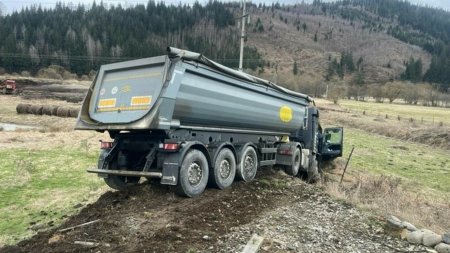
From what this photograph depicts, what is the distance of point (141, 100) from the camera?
28.2 ft

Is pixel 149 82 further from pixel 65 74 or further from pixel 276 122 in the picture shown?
pixel 65 74

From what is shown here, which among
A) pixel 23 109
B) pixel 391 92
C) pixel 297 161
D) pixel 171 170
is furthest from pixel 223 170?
pixel 391 92

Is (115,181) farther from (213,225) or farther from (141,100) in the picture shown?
(213,225)

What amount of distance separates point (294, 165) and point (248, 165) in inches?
122

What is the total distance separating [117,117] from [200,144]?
6.03 ft

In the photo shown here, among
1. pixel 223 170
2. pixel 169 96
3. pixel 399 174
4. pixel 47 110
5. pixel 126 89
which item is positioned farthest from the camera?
pixel 47 110

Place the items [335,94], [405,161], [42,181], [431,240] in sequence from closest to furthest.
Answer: [431,240]
[42,181]
[405,161]
[335,94]

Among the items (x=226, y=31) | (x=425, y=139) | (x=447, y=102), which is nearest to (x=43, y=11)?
(x=226, y=31)

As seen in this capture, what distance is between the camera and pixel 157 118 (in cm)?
812

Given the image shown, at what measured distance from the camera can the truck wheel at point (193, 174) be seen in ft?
28.1

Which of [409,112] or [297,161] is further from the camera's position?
Result: [409,112]

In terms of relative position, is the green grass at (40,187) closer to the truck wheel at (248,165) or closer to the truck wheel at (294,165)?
the truck wheel at (248,165)

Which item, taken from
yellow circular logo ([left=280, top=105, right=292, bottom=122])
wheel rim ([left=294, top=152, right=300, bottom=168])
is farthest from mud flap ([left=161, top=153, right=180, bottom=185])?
wheel rim ([left=294, top=152, right=300, bottom=168])

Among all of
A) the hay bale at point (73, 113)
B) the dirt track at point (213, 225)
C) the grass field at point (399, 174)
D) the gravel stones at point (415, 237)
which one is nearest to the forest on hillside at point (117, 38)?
the hay bale at point (73, 113)
